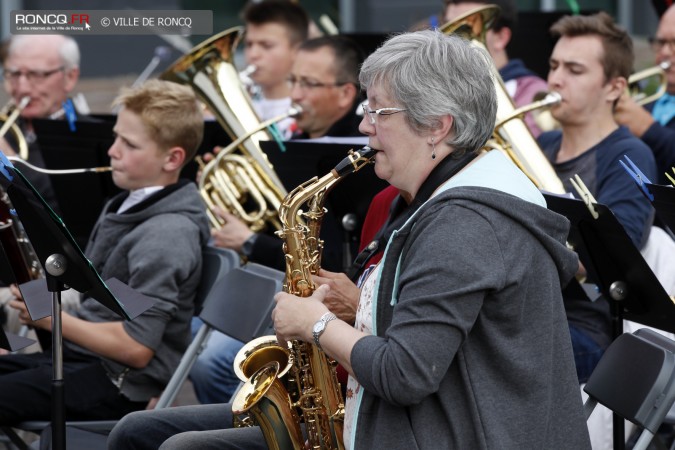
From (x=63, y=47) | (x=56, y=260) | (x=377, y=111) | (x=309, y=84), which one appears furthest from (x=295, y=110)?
(x=377, y=111)

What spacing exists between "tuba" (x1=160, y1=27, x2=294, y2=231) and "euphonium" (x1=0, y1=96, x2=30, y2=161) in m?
1.02

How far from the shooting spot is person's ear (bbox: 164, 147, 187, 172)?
362 centimetres

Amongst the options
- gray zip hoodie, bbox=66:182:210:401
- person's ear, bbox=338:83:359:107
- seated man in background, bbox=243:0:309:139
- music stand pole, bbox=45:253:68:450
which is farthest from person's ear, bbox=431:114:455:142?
seated man in background, bbox=243:0:309:139

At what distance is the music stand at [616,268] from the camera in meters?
2.78

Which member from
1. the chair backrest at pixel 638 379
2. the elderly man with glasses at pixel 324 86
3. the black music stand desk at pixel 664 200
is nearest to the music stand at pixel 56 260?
the chair backrest at pixel 638 379

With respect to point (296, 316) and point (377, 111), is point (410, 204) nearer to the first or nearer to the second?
point (377, 111)

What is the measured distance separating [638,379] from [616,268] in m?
0.44

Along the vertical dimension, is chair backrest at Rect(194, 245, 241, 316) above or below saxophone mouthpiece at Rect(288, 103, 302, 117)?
below

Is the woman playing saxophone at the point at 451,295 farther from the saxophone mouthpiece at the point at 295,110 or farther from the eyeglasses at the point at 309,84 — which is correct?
the eyeglasses at the point at 309,84

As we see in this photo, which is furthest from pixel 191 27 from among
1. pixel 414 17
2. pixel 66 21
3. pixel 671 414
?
pixel 414 17

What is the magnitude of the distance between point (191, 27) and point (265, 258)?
3.44 feet

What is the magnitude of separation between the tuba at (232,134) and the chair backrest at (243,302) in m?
1.06

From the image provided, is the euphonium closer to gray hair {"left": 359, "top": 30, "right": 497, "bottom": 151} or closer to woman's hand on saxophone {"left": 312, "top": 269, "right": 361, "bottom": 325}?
woman's hand on saxophone {"left": 312, "top": 269, "right": 361, "bottom": 325}

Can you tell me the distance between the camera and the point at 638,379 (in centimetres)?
251
